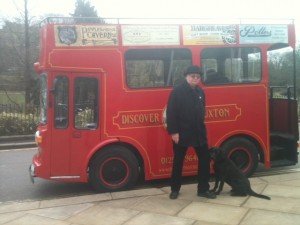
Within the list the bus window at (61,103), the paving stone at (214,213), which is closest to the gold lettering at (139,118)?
the bus window at (61,103)

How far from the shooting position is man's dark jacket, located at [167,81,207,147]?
5.73 metres

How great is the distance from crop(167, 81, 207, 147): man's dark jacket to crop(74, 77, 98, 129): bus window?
1350mm

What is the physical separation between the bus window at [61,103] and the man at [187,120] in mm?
1677

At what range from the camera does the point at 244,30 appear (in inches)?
285

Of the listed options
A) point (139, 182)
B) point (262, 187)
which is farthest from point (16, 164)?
point (262, 187)

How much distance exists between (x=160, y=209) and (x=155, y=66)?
8.09ft

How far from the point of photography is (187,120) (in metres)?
5.75

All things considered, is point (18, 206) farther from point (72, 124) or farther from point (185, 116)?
point (185, 116)

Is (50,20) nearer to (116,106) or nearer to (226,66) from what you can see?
(116,106)

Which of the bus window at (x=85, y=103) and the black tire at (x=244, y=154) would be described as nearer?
the bus window at (x=85, y=103)

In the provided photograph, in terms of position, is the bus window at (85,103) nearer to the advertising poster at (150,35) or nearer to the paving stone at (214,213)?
the advertising poster at (150,35)

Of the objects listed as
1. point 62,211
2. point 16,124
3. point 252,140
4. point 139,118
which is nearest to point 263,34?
point 252,140

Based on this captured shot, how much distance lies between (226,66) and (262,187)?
2.19 meters

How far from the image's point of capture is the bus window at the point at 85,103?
641cm
